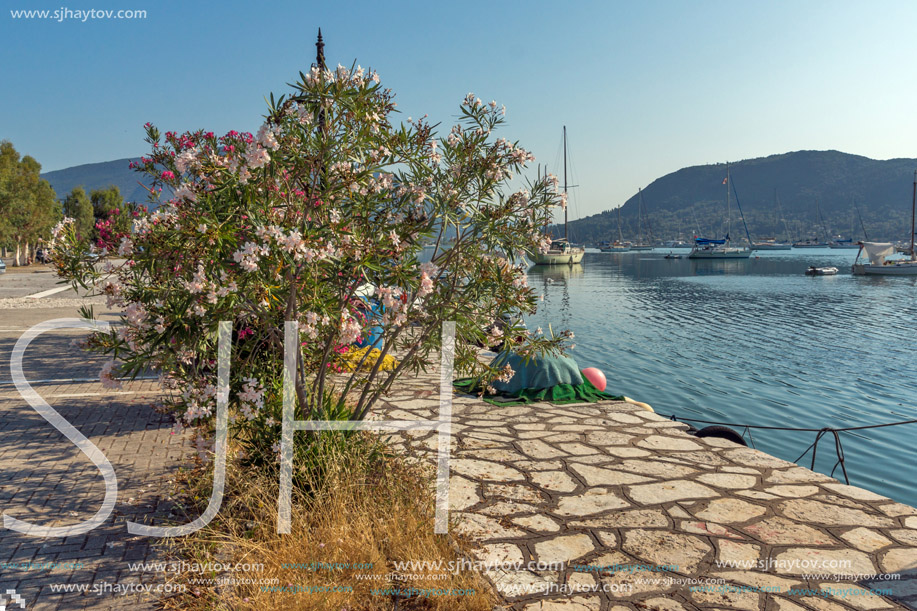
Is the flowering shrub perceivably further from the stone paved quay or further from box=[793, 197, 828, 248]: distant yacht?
box=[793, 197, 828, 248]: distant yacht

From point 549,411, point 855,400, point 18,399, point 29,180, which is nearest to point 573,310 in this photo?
point 855,400

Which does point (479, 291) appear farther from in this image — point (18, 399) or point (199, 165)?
point (18, 399)

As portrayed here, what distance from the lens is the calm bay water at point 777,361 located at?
37.6 feet

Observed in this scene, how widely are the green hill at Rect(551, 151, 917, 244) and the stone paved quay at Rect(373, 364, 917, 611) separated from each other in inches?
4962

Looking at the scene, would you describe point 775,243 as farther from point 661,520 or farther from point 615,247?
point 661,520

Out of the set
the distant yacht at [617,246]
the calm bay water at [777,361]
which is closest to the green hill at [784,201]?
the distant yacht at [617,246]

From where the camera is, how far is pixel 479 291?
4.70m

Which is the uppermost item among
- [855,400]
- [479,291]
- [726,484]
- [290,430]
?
[479,291]

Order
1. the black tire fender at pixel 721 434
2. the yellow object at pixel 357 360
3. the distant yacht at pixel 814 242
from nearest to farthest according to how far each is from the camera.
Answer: the yellow object at pixel 357 360
the black tire fender at pixel 721 434
the distant yacht at pixel 814 242

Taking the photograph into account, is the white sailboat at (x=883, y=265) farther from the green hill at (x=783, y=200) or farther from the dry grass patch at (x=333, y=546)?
the green hill at (x=783, y=200)

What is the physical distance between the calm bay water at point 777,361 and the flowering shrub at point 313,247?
825cm

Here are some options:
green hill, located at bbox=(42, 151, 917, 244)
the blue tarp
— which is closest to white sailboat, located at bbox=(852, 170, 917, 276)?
the blue tarp

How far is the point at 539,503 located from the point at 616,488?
2.64 ft

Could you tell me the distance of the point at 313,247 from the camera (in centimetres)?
367
